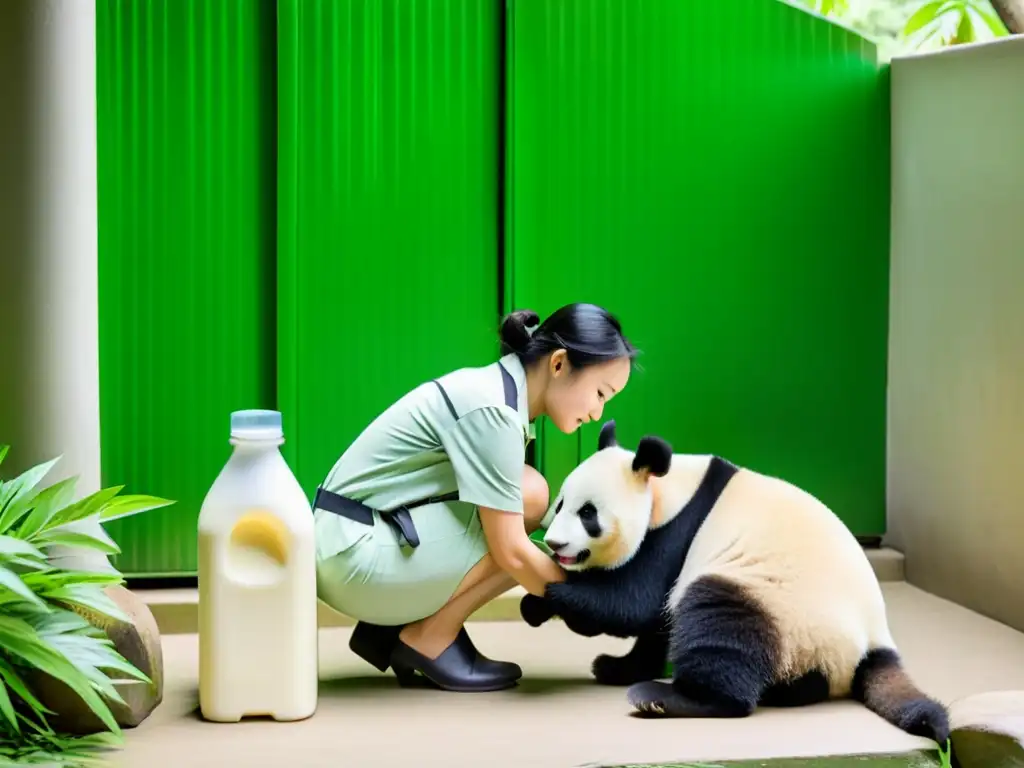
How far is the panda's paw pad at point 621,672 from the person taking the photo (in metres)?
3.15

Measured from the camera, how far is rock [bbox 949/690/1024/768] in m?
2.45

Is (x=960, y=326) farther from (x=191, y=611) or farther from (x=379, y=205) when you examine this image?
(x=191, y=611)

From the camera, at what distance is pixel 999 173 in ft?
12.6

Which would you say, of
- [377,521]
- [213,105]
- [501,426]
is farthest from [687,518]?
[213,105]

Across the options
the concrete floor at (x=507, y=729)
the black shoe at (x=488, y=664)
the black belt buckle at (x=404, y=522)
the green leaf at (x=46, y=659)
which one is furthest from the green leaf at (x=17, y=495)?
the black shoe at (x=488, y=664)

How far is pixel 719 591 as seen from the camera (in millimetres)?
2848

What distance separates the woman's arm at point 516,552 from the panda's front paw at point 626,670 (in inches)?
12.1

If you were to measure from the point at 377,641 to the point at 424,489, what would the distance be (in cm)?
40

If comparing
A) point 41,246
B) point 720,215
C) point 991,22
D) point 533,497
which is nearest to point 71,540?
point 41,246

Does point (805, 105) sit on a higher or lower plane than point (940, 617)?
higher

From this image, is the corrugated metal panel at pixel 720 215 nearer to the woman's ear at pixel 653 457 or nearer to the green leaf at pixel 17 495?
the woman's ear at pixel 653 457

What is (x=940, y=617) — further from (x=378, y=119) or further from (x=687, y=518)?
(x=378, y=119)

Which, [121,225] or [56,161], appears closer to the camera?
[56,161]

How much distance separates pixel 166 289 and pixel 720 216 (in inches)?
68.1
